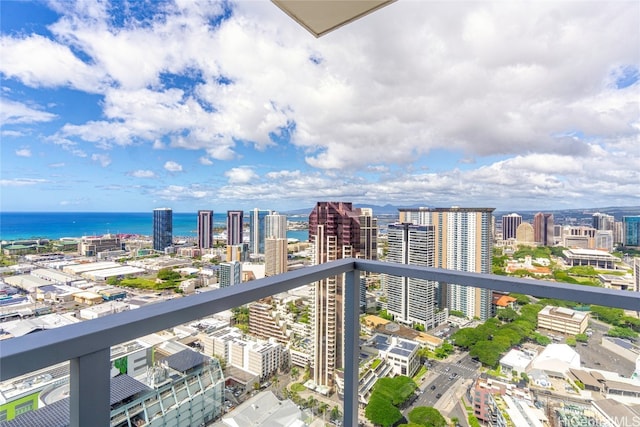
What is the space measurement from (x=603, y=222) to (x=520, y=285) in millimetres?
2975

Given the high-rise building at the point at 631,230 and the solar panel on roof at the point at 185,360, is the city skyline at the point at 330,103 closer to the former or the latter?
the high-rise building at the point at 631,230

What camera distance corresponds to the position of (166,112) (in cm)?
677

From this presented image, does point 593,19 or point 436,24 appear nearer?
point 593,19

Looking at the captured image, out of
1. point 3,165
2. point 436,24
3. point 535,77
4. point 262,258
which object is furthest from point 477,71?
point 3,165

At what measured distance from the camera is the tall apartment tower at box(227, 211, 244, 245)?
13.9 feet

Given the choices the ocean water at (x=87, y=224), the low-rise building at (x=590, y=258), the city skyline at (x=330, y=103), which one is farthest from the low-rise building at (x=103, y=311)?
the city skyline at (x=330, y=103)

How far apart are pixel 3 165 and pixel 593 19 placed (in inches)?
305

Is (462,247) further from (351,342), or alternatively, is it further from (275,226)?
(275,226)

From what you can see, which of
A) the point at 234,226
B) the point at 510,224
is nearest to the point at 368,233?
the point at 510,224

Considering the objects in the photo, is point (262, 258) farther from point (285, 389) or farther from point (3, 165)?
point (3, 165)

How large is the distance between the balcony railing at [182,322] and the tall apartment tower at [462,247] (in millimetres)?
103

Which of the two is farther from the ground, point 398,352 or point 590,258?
point 590,258

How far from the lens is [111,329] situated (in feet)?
2.17

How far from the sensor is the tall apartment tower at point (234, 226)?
4.23 metres
